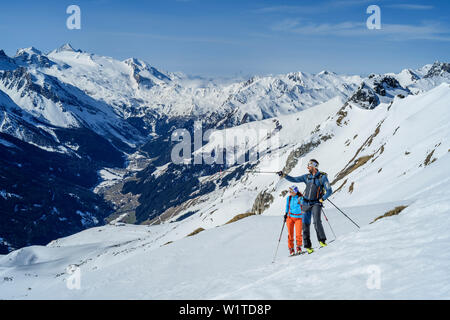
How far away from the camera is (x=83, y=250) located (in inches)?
4951

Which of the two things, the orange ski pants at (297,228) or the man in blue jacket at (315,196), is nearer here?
the man in blue jacket at (315,196)

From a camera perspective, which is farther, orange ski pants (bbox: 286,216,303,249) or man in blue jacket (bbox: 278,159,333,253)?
orange ski pants (bbox: 286,216,303,249)

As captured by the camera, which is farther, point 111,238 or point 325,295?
point 111,238

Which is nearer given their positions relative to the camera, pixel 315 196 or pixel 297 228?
pixel 315 196

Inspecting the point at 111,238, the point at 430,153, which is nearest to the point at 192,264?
the point at 430,153

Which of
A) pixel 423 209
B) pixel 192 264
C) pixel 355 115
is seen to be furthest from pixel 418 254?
pixel 355 115

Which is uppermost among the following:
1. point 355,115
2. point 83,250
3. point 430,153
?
point 355,115

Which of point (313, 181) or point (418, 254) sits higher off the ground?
point (313, 181)

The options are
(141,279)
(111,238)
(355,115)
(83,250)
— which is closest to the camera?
(141,279)

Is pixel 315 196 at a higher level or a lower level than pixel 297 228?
higher
